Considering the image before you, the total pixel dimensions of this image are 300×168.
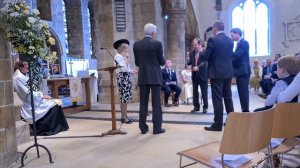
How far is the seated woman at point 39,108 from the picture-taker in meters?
4.94

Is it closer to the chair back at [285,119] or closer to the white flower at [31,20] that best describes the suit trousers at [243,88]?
the chair back at [285,119]

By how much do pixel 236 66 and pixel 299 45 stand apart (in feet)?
36.5

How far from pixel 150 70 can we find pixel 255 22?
1394cm

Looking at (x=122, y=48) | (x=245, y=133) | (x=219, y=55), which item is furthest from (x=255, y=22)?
(x=245, y=133)

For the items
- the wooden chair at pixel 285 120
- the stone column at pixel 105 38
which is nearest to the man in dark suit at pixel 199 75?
the stone column at pixel 105 38

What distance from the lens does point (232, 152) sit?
1980mm

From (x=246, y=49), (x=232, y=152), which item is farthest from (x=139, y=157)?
(x=246, y=49)

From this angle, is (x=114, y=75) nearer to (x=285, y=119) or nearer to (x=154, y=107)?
(x=154, y=107)

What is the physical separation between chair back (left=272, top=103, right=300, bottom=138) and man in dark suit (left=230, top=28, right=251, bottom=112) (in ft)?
9.39

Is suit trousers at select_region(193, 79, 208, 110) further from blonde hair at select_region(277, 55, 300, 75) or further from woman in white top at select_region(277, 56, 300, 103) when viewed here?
woman in white top at select_region(277, 56, 300, 103)

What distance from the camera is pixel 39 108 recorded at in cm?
505

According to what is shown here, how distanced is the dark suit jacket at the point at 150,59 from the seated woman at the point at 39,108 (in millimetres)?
1714

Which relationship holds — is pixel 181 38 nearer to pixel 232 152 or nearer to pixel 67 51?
pixel 67 51

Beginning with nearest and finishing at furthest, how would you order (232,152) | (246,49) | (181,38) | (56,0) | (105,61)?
1. (232,152)
2. (246,49)
3. (105,61)
4. (181,38)
5. (56,0)
